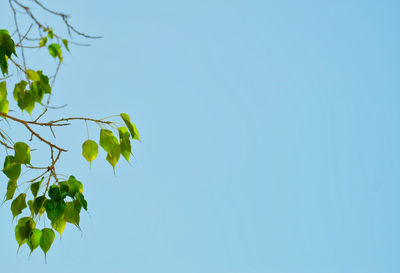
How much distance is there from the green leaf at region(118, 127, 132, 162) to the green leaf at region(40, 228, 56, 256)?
238 mm

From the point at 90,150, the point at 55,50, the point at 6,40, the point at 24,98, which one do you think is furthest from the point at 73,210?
the point at 55,50

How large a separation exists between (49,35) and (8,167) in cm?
67

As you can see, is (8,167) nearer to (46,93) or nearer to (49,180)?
(49,180)

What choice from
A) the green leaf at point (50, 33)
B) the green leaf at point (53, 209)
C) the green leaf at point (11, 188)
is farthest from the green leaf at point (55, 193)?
the green leaf at point (50, 33)

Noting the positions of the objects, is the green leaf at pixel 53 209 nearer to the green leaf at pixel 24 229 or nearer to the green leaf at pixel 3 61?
the green leaf at pixel 24 229

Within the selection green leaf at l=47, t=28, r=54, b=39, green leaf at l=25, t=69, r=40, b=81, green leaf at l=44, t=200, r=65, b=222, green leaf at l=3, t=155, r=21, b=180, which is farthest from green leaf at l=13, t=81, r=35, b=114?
green leaf at l=47, t=28, r=54, b=39

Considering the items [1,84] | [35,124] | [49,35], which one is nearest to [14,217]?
[35,124]

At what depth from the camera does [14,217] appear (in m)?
1.08

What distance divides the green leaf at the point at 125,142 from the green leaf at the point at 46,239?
24 centimetres

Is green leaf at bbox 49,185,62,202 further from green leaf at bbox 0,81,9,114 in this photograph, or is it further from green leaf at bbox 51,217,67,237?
green leaf at bbox 0,81,9,114

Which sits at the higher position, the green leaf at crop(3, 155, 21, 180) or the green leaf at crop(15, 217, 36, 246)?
the green leaf at crop(3, 155, 21, 180)

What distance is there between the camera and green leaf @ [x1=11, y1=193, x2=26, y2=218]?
3.58 feet

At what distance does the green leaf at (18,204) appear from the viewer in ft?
3.58

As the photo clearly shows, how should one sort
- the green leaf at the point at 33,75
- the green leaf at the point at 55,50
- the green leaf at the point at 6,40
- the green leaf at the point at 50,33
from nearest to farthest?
the green leaf at the point at 6,40 < the green leaf at the point at 33,75 < the green leaf at the point at 55,50 < the green leaf at the point at 50,33
